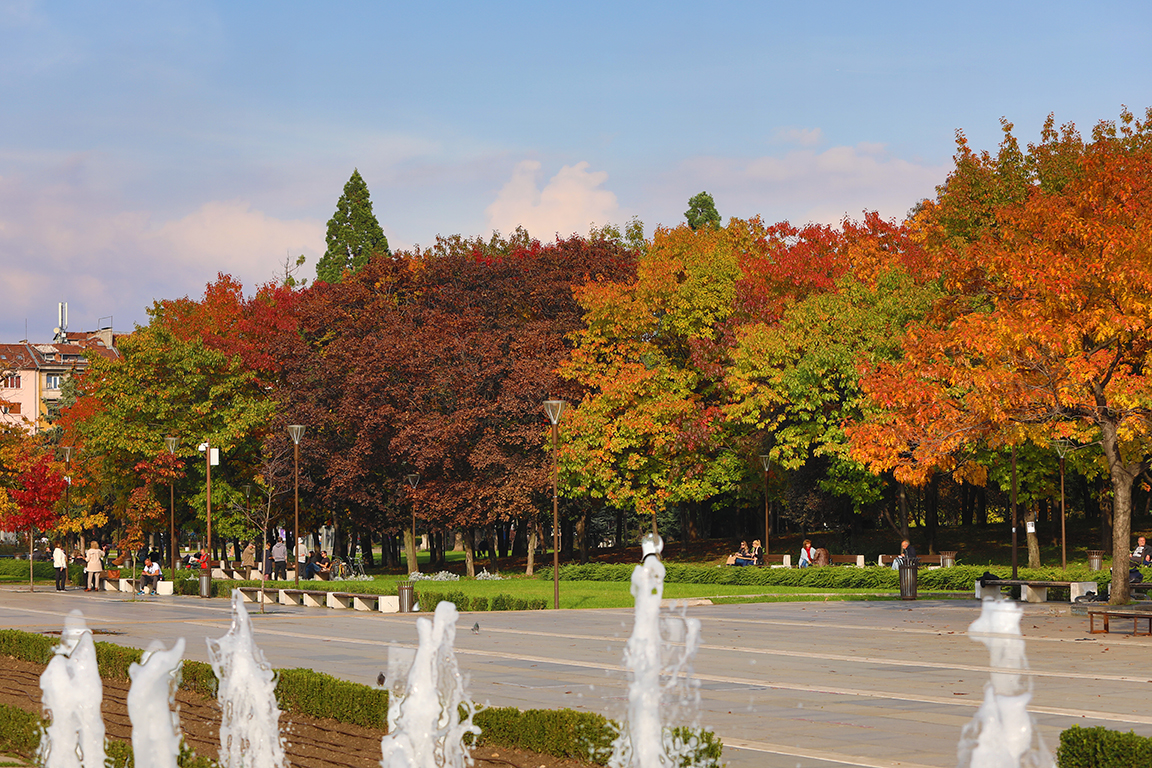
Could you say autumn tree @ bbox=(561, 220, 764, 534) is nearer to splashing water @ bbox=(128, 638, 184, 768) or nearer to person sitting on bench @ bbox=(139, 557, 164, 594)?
person sitting on bench @ bbox=(139, 557, 164, 594)

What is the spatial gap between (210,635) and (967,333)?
13691 millimetres

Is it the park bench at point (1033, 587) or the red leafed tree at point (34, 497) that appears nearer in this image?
the park bench at point (1033, 587)

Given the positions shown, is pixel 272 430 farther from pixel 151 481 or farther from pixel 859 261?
pixel 859 261

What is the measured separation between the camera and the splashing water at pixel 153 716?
825cm

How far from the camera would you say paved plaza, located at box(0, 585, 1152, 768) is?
32.8ft

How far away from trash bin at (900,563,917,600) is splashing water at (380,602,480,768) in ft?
64.5

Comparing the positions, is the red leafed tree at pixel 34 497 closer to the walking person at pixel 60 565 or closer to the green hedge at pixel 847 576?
the walking person at pixel 60 565

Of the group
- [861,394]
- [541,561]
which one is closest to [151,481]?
[541,561]

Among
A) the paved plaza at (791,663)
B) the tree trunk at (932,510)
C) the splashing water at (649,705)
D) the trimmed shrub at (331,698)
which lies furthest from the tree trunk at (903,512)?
the trimmed shrub at (331,698)

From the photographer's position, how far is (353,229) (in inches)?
2689

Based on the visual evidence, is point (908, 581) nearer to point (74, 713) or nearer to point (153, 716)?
point (74, 713)

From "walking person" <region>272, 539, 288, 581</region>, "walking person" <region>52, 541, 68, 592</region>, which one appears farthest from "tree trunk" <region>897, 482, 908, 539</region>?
"walking person" <region>52, 541, 68, 592</region>

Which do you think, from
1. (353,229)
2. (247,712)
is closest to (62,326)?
(353,229)

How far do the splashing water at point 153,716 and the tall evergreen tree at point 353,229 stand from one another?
194 feet
